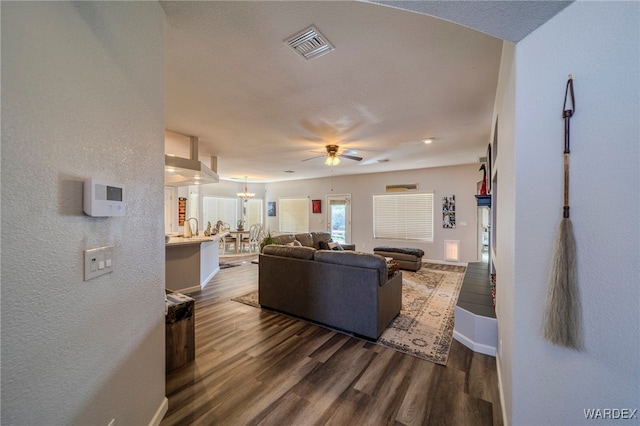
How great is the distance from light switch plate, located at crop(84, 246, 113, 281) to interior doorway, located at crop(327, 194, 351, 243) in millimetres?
7433

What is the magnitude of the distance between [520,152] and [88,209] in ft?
6.25

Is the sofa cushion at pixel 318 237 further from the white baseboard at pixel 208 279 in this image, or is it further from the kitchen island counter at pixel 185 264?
the kitchen island counter at pixel 185 264

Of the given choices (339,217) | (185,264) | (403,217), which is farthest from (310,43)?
(339,217)

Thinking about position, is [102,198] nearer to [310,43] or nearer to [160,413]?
[160,413]


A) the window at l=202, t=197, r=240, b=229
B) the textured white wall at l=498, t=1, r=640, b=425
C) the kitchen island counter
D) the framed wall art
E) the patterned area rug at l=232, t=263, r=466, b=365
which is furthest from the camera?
the window at l=202, t=197, r=240, b=229

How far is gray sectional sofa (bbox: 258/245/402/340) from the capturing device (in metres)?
2.74

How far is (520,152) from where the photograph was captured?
117 centimetres

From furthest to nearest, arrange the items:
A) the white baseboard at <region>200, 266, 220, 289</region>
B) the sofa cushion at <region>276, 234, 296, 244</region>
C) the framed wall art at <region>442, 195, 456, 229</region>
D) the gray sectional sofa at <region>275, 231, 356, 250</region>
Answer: the framed wall art at <region>442, 195, 456, 229</region> → the gray sectional sofa at <region>275, 231, 356, 250</region> → the sofa cushion at <region>276, 234, 296, 244</region> → the white baseboard at <region>200, 266, 220, 289</region>

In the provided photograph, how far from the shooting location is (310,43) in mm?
1814

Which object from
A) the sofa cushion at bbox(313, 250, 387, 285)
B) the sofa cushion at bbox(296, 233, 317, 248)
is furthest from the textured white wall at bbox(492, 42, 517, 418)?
the sofa cushion at bbox(296, 233, 317, 248)

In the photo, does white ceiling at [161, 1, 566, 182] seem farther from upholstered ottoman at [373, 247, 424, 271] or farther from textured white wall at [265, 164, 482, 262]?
upholstered ottoman at [373, 247, 424, 271]

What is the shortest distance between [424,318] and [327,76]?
10.2 ft

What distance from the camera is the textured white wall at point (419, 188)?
6.38 meters

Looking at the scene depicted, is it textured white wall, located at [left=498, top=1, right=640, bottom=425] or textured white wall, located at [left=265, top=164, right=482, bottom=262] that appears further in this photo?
textured white wall, located at [left=265, top=164, right=482, bottom=262]
